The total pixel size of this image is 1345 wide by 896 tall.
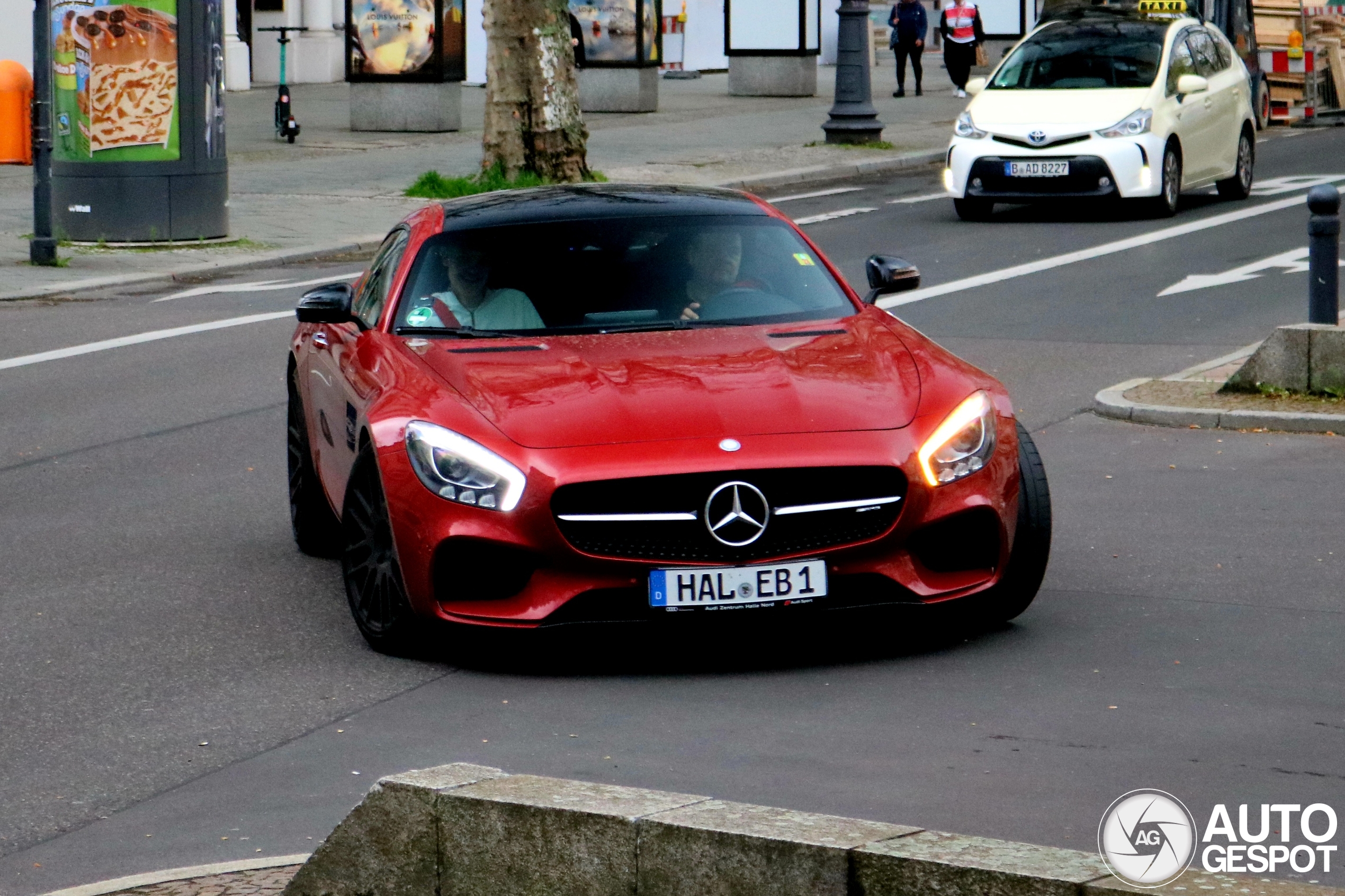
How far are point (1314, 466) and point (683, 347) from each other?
3.76m

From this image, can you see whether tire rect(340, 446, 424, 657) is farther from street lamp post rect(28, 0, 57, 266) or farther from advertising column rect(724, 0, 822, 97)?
advertising column rect(724, 0, 822, 97)

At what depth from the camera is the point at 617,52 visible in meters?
34.4

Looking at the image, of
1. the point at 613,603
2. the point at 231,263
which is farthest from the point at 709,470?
the point at 231,263

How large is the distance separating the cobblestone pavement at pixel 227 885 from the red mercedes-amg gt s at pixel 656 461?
5.96 feet

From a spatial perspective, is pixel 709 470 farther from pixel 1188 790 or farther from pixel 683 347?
pixel 1188 790

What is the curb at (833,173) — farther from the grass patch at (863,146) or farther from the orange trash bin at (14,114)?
the orange trash bin at (14,114)

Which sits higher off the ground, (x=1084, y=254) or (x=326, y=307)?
(x=326, y=307)

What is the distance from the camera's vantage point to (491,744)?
5.70 metres

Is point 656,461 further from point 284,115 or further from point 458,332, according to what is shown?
point 284,115

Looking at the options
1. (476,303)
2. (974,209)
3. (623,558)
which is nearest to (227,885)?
(623,558)

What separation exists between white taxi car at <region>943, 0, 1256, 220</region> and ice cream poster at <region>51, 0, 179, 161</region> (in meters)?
7.01

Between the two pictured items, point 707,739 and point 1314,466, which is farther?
point 1314,466

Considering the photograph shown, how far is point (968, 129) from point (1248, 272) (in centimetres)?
437

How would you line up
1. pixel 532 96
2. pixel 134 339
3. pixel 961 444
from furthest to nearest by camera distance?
pixel 532 96 < pixel 134 339 < pixel 961 444
